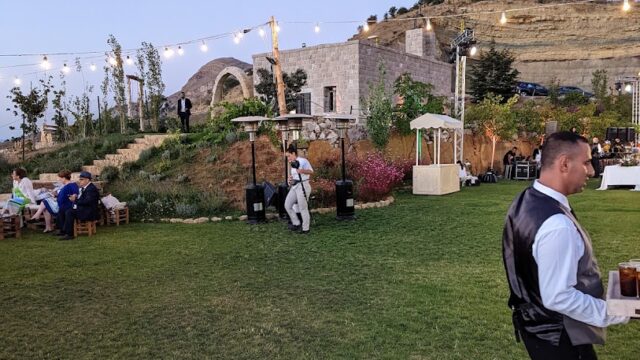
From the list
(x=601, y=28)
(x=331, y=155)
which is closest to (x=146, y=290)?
(x=331, y=155)

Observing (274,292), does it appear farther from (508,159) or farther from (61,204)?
(508,159)

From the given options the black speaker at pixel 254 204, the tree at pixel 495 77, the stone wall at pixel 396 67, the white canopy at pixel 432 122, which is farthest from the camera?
the tree at pixel 495 77

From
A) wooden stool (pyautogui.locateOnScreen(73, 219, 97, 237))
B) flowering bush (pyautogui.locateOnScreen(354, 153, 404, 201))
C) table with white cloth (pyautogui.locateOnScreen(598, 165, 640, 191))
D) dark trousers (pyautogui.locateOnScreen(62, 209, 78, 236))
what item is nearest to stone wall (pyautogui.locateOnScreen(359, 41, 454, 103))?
flowering bush (pyautogui.locateOnScreen(354, 153, 404, 201))

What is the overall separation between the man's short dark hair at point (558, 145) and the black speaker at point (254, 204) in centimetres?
865

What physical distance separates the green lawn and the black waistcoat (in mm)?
1960

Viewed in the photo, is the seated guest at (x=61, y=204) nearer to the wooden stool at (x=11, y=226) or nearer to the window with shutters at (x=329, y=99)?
the wooden stool at (x=11, y=226)

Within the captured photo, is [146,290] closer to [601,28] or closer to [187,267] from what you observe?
[187,267]

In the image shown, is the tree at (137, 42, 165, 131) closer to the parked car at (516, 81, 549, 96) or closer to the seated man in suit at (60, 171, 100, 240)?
the seated man in suit at (60, 171, 100, 240)

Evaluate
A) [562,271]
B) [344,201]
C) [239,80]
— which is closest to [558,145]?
[562,271]

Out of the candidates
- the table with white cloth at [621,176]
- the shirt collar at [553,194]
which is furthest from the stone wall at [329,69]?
the shirt collar at [553,194]

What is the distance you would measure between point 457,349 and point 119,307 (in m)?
3.39

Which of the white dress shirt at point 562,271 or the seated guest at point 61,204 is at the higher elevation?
the white dress shirt at point 562,271

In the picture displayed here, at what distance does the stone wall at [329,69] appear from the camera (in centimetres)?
2350

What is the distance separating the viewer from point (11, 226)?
1007 centimetres
